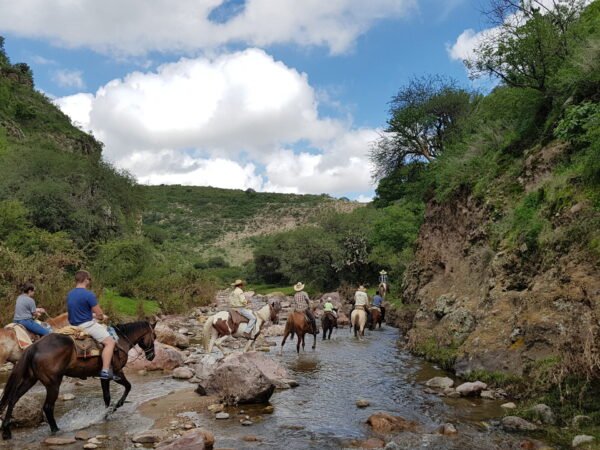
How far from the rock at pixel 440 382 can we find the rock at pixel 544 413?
3.22 m

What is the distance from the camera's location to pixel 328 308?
22766 millimetres

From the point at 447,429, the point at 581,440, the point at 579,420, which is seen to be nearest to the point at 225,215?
the point at 447,429

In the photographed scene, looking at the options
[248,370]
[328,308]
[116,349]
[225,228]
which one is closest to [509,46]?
[328,308]

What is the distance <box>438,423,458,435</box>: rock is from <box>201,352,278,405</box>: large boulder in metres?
3.77

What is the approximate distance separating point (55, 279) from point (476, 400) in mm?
16822

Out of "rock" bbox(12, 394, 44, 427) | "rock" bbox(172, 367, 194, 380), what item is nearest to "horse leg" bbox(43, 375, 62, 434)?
"rock" bbox(12, 394, 44, 427)

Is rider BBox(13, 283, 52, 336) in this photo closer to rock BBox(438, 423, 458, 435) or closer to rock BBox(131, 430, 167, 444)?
rock BBox(131, 430, 167, 444)

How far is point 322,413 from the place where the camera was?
10.2 meters

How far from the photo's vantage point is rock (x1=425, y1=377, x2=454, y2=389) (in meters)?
12.0

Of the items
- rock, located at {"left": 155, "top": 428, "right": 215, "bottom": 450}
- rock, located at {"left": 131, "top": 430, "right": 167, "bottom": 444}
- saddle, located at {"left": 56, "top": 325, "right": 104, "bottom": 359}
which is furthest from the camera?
saddle, located at {"left": 56, "top": 325, "right": 104, "bottom": 359}

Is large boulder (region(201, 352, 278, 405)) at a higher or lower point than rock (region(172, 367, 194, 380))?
higher

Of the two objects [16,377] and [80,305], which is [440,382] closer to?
[80,305]

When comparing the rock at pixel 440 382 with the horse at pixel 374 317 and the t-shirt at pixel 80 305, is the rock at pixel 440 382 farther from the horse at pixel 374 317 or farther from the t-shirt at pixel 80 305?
the horse at pixel 374 317

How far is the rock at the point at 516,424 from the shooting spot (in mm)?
8422
